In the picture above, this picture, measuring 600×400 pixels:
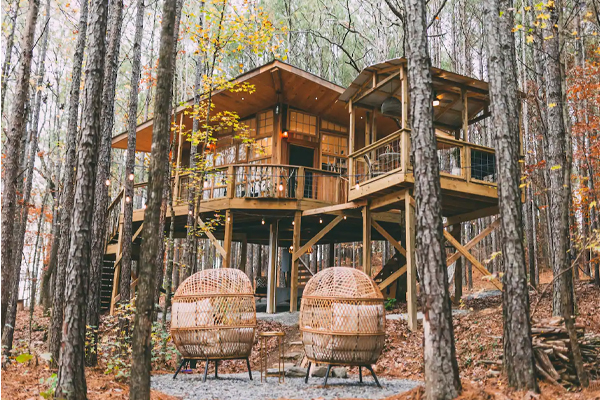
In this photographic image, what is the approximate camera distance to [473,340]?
8453 millimetres

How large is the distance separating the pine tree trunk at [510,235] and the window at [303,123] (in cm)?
939

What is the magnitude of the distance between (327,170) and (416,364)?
325 inches

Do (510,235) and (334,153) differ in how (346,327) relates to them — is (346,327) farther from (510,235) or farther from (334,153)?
(334,153)

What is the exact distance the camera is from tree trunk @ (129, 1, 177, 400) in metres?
3.92

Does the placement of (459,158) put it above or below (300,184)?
above

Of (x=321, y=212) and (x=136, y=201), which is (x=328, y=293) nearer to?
(x=321, y=212)

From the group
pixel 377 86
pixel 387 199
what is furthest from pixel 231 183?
pixel 377 86

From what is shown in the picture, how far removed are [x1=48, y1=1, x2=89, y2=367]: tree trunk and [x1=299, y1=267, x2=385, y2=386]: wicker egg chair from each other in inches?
138

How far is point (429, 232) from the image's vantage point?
205 inches

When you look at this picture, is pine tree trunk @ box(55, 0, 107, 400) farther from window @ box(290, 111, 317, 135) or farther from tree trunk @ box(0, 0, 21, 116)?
window @ box(290, 111, 317, 135)

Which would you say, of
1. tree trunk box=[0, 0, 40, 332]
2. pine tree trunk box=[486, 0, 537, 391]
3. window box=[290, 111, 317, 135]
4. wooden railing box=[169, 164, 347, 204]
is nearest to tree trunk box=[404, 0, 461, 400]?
pine tree trunk box=[486, 0, 537, 391]

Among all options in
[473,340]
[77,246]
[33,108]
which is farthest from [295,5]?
[77,246]

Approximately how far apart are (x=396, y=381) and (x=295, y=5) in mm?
25264

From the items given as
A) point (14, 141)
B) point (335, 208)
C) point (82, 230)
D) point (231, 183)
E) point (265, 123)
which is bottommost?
point (82, 230)
